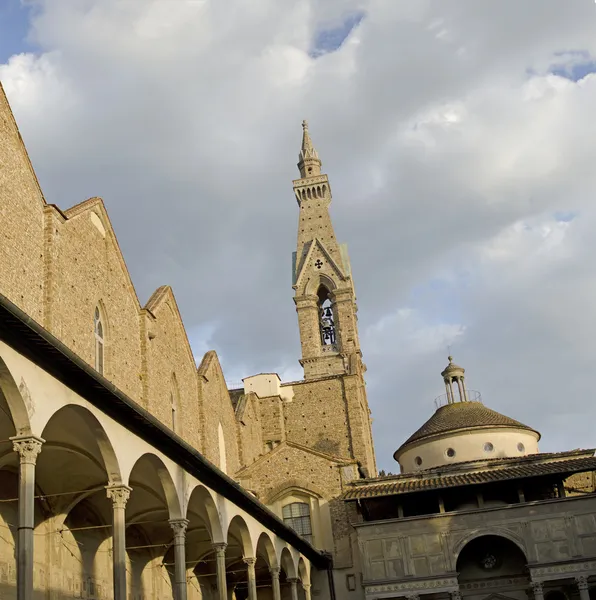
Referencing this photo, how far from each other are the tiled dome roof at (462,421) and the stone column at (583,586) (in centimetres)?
888

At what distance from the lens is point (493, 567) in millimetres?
28094

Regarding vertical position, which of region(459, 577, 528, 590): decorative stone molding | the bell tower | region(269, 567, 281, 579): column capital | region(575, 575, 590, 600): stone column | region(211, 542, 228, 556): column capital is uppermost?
the bell tower

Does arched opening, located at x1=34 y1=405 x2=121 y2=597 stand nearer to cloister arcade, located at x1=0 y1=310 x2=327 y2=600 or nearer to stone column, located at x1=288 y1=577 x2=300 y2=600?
cloister arcade, located at x1=0 y1=310 x2=327 y2=600

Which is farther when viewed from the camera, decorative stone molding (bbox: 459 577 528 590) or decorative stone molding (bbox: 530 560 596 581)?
decorative stone molding (bbox: 459 577 528 590)

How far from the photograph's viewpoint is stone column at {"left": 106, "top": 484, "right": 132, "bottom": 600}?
1261 cm

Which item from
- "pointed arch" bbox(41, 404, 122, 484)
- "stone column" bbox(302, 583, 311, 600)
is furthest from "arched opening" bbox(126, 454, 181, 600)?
"stone column" bbox(302, 583, 311, 600)

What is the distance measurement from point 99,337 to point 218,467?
7.63 metres

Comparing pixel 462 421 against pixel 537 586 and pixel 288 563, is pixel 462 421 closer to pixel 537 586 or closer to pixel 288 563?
pixel 537 586

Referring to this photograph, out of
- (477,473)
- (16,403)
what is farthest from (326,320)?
(16,403)

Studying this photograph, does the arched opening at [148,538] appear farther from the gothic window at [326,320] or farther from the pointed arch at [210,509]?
the gothic window at [326,320]

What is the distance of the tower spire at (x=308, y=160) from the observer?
50438mm

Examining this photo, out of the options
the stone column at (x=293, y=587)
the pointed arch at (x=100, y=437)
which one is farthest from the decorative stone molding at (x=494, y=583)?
the pointed arch at (x=100, y=437)

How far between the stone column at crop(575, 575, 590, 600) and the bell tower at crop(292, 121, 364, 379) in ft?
52.7

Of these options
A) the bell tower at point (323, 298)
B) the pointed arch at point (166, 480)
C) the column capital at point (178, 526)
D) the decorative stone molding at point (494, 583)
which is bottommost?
the decorative stone molding at point (494, 583)
